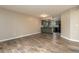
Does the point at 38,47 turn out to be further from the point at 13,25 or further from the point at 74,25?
the point at 13,25

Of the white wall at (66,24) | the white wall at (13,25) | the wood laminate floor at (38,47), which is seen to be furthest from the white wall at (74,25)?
the white wall at (13,25)

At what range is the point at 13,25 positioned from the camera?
29.2ft

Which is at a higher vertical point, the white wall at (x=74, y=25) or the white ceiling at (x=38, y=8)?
the white ceiling at (x=38, y=8)

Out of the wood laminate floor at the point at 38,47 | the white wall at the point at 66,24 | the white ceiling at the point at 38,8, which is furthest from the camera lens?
the white wall at the point at 66,24

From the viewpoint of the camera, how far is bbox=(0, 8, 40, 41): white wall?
760cm

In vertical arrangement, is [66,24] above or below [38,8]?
below

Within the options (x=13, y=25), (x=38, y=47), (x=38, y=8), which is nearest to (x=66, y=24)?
(x=38, y=8)

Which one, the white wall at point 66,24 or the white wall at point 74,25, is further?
the white wall at point 66,24

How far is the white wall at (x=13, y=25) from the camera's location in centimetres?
760

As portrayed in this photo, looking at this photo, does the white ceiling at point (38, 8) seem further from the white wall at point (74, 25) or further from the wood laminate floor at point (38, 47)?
the wood laminate floor at point (38, 47)

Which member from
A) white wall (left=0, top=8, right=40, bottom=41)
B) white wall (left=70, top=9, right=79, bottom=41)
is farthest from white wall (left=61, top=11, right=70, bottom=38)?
white wall (left=0, top=8, right=40, bottom=41)

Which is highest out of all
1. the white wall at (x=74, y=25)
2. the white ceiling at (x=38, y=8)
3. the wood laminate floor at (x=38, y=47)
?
the white ceiling at (x=38, y=8)

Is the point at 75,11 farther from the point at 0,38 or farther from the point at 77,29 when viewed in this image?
the point at 0,38
